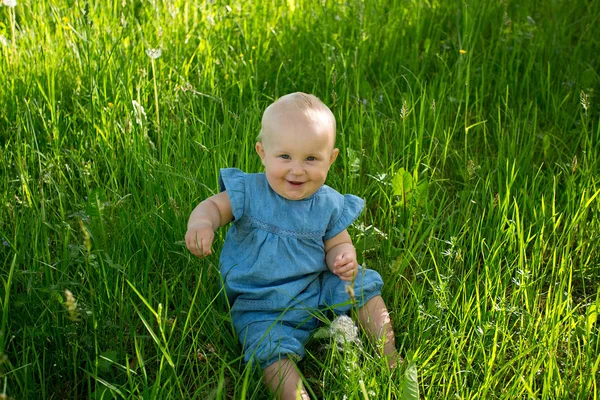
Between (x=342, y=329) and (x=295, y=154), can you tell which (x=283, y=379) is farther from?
(x=295, y=154)

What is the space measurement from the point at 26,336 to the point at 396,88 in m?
2.21

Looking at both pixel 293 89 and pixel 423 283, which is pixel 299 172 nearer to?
pixel 423 283

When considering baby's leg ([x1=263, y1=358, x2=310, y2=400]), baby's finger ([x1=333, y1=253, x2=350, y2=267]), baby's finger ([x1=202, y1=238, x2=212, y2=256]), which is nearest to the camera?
baby's leg ([x1=263, y1=358, x2=310, y2=400])

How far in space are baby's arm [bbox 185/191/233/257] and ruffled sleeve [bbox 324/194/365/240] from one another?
0.32 metres

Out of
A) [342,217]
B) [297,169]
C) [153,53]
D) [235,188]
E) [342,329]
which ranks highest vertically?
[153,53]

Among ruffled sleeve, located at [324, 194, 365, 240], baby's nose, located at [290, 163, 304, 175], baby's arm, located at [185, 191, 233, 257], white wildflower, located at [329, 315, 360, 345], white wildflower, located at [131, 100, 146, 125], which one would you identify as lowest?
white wildflower, located at [329, 315, 360, 345]

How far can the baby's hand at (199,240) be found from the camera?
2.22 metres

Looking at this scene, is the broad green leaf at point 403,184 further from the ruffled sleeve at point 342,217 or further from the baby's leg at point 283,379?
the baby's leg at point 283,379

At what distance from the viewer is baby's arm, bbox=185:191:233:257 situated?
7.32ft

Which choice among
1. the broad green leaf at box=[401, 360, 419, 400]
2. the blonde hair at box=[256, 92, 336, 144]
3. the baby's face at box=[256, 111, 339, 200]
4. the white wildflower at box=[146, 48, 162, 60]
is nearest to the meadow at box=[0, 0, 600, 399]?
the broad green leaf at box=[401, 360, 419, 400]

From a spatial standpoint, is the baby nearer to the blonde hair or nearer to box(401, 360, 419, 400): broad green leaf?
the blonde hair

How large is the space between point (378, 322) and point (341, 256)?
A: 256 millimetres

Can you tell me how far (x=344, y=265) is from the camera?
235 cm

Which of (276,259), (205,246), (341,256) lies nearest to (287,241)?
(276,259)
